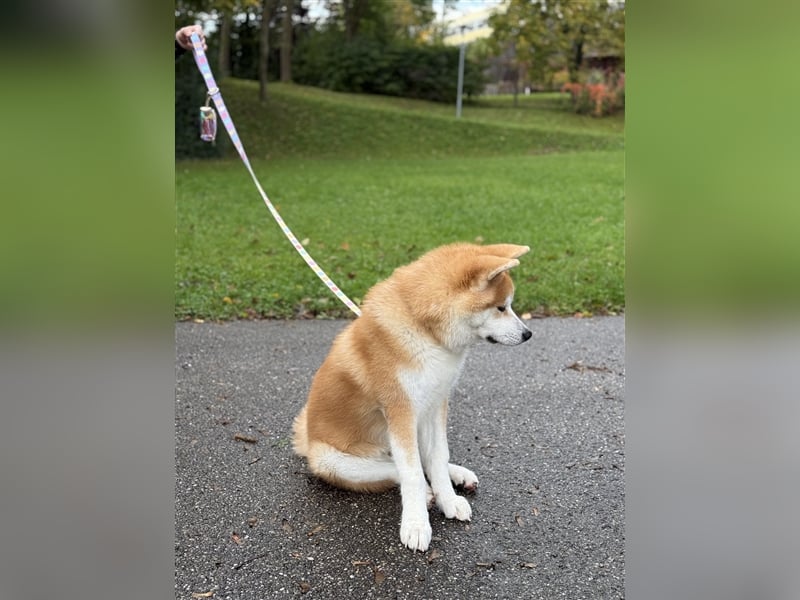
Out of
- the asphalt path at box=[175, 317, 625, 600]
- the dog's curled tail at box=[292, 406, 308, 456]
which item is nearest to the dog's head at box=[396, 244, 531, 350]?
the asphalt path at box=[175, 317, 625, 600]

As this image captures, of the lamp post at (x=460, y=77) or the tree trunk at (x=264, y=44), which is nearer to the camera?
the tree trunk at (x=264, y=44)

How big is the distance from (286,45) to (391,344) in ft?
90.5

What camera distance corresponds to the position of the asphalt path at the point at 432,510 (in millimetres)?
2980

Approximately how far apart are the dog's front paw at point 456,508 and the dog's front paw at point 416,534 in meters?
0.27

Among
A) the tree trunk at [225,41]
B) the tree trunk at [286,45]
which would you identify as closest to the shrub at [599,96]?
the tree trunk at [286,45]

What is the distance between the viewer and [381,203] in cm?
1259

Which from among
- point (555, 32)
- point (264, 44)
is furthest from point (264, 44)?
point (555, 32)

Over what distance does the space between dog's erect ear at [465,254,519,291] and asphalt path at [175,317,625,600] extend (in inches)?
50.9

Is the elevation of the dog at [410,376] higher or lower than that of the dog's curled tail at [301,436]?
higher

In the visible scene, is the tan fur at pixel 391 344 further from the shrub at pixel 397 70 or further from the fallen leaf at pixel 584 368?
the shrub at pixel 397 70

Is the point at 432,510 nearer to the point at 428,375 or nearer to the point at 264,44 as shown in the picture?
the point at 428,375
